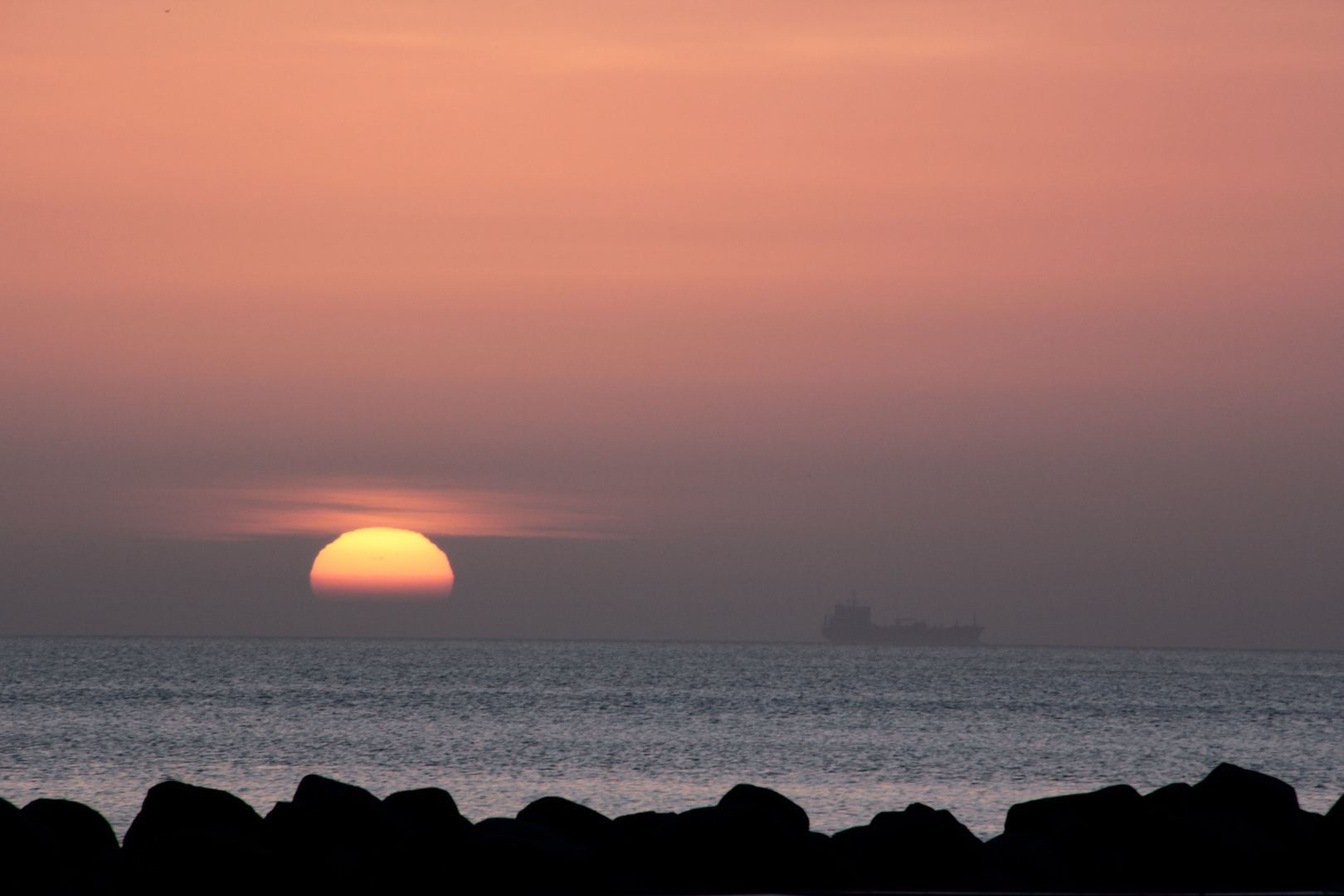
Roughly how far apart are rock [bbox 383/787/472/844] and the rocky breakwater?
1cm

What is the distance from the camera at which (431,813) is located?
11.0m

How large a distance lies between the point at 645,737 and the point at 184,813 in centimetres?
3583

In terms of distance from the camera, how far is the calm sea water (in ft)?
104

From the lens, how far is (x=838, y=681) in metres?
97.3

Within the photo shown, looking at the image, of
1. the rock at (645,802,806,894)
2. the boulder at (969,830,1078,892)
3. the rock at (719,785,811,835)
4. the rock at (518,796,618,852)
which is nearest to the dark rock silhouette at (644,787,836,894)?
the rock at (645,802,806,894)

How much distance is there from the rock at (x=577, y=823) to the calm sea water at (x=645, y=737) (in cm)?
1291

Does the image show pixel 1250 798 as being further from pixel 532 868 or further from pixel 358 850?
pixel 358 850

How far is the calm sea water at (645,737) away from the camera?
104ft

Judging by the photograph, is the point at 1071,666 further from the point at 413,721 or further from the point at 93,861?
the point at 93,861

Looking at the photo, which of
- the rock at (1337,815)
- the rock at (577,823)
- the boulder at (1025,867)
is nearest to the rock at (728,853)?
the boulder at (1025,867)

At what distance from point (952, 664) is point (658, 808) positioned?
4679 inches

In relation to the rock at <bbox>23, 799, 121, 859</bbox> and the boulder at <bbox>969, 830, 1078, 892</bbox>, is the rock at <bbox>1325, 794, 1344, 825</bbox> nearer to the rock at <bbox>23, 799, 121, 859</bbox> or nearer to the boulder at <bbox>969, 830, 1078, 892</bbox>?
the boulder at <bbox>969, 830, 1078, 892</bbox>

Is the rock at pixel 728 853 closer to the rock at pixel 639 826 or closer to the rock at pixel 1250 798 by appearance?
the rock at pixel 639 826

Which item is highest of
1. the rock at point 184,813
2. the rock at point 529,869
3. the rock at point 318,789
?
the rock at point 318,789
